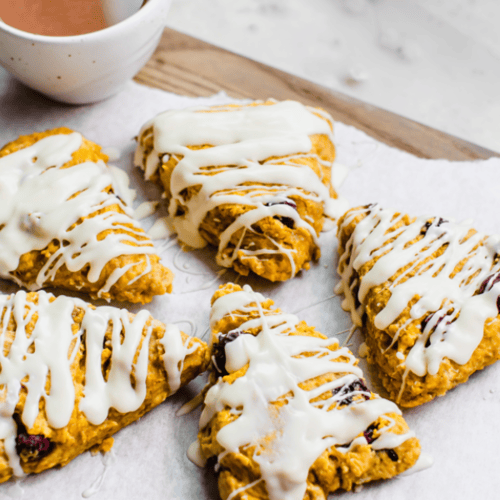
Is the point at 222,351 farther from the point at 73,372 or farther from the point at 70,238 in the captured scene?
the point at 70,238

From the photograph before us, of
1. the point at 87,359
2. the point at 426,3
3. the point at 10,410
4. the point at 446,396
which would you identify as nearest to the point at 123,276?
the point at 87,359

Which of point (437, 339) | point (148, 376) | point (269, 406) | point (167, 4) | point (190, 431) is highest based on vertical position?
point (167, 4)

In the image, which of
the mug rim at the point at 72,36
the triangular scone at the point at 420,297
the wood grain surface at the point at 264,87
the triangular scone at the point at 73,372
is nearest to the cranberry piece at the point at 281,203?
the triangular scone at the point at 420,297

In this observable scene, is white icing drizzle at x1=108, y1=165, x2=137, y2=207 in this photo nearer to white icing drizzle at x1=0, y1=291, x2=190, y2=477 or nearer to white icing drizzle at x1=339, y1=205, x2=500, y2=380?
white icing drizzle at x1=0, y1=291, x2=190, y2=477

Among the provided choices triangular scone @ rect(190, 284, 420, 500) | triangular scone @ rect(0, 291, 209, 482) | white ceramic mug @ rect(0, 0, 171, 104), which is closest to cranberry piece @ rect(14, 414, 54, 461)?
triangular scone @ rect(0, 291, 209, 482)

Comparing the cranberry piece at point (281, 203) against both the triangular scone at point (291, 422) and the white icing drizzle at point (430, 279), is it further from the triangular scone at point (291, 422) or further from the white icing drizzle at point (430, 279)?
the triangular scone at point (291, 422)

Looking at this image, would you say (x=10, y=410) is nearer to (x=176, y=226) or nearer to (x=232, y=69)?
(x=176, y=226)

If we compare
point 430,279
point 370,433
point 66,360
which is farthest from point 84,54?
point 370,433
